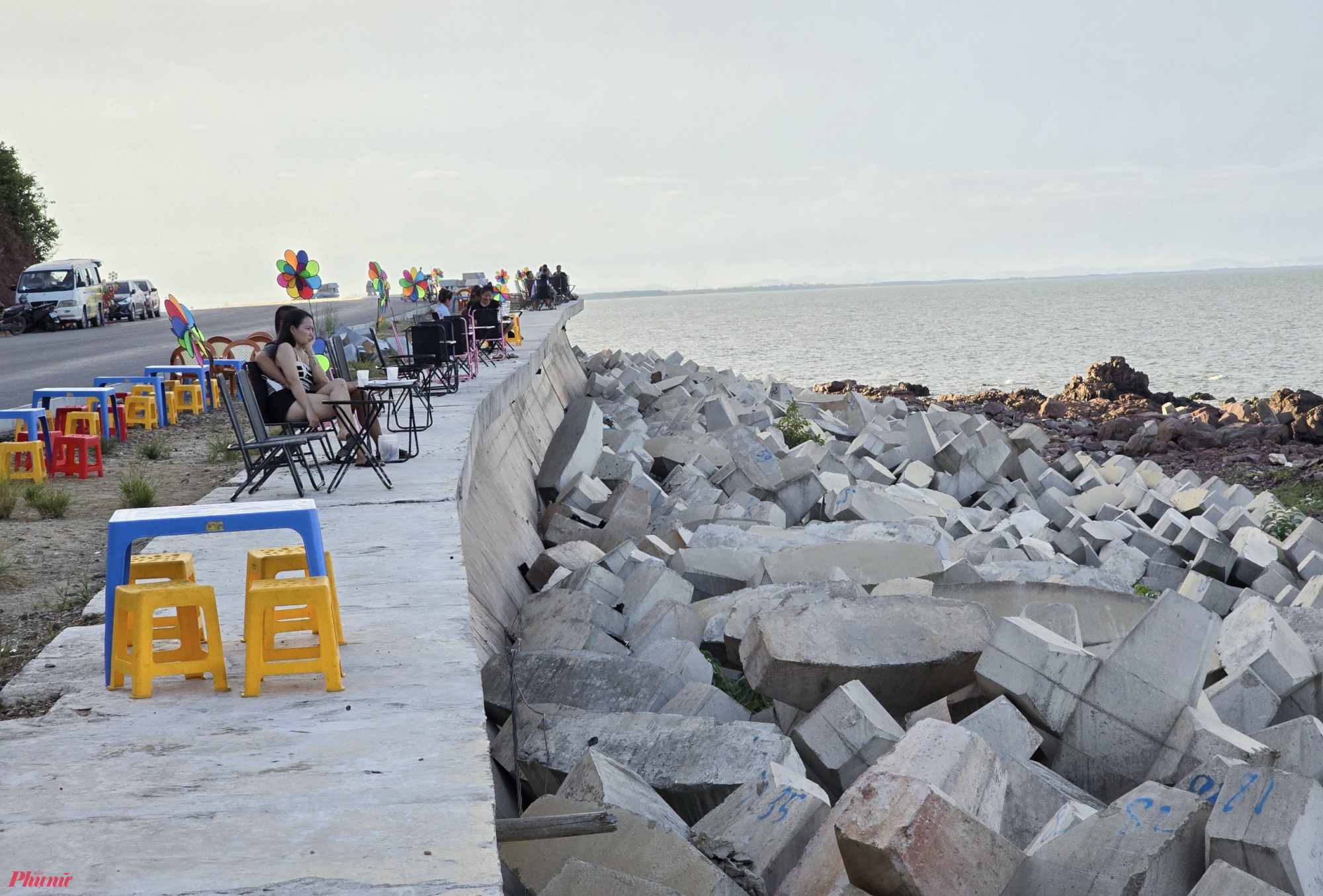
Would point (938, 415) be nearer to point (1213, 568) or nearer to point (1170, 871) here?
point (1213, 568)

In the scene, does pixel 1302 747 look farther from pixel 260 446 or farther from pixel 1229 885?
pixel 260 446

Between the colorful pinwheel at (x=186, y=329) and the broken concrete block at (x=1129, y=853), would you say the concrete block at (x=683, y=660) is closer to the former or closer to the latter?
the broken concrete block at (x=1129, y=853)

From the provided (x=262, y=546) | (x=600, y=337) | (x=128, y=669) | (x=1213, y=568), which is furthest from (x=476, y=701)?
(x=600, y=337)

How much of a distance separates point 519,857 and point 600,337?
7858 cm

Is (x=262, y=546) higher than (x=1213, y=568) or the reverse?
higher

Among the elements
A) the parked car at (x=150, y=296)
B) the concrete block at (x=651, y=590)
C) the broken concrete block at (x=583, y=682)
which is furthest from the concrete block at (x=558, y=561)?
the parked car at (x=150, y=296)

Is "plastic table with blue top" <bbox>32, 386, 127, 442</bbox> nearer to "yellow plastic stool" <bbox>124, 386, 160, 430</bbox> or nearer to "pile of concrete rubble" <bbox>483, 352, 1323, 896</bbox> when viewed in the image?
"yellow plastic stool" <bbox>124, 386, 160, 430</bbox>

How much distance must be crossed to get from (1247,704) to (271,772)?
3.74 meters

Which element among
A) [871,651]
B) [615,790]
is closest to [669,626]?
[871,651]

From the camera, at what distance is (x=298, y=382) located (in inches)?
305

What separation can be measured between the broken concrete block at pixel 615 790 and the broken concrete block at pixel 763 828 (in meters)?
0.11

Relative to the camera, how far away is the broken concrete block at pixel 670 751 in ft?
13.0

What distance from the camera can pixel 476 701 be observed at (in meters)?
3.52

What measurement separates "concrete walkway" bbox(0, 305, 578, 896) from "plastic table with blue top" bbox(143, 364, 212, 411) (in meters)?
9.44
